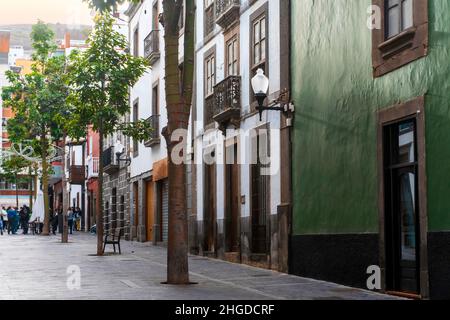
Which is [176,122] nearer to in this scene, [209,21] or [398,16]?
[398,16]

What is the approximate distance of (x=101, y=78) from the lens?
23.5 meters

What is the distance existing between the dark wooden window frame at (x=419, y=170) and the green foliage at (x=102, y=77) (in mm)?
12229

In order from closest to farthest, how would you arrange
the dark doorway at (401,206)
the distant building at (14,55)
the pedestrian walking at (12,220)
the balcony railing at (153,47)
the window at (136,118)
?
1. the dark doorway at (401,206)
2. the balcony railing at (153,47)
3. the window at (136,118)
4. the pedestrian walking at (12,220)
5. the distant building at (14,55)

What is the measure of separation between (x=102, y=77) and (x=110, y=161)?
56.8 ft

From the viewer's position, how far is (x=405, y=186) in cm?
1259

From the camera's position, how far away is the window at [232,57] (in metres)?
21.2

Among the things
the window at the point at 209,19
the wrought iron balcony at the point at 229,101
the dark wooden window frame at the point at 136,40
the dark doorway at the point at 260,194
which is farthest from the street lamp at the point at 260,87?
the dark wooden window frame at the point at 136,40

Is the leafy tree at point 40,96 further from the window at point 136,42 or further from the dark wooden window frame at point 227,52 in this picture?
the dark wooden window frame at point 227,52

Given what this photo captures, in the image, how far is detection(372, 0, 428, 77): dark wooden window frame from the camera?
460 inches

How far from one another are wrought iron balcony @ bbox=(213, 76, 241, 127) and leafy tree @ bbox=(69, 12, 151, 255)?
376 centimetres
